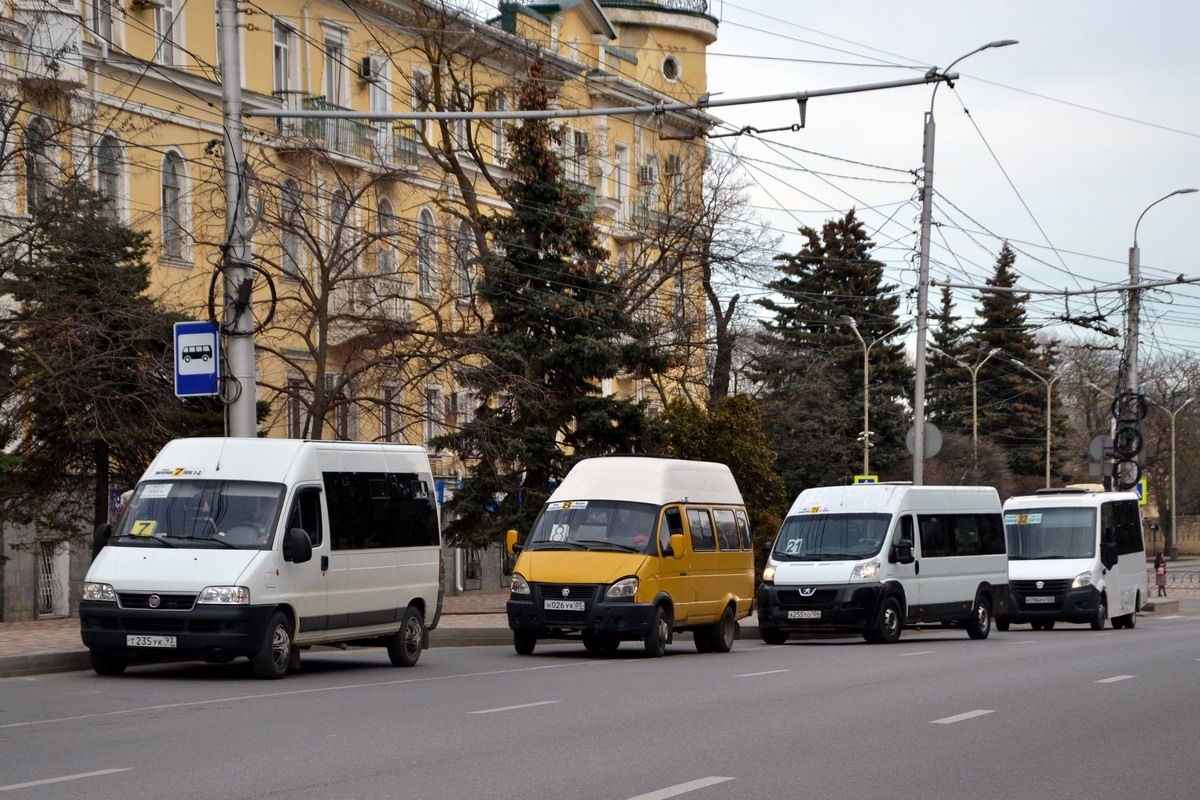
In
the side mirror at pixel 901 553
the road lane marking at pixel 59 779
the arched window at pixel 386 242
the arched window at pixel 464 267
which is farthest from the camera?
the arched window at pixel 464 267

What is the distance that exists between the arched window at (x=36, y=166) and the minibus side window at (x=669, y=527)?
9.28 metres

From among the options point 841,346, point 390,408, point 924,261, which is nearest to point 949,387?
point 841,346

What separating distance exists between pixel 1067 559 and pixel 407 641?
774 inches

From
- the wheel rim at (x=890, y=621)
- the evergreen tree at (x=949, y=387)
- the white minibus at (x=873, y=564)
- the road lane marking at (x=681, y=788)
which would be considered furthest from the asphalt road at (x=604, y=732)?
the evergreen tree at (x=949, y=387)

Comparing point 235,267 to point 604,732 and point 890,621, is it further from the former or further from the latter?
point 890,621

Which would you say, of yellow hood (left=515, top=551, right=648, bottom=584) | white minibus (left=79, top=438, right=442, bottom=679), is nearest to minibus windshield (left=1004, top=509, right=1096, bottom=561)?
yellow hood (left=515, top=551, right=648, bottom=584)

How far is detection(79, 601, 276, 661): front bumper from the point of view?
55.2ft

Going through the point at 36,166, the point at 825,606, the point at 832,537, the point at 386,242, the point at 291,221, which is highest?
the point at 291,221

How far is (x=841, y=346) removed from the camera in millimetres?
71312

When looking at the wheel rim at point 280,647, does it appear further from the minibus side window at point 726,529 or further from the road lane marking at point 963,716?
the minibus side window at point 726,529

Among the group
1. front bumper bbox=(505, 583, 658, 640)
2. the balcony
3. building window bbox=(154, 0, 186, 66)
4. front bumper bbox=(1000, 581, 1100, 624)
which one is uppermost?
building window bbox=(154, 0, 186, 66)

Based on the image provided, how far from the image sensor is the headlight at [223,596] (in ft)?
55.4

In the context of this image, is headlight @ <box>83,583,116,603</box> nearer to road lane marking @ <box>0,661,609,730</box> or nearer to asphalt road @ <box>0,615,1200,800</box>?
asphalt road @ <box>0,615,1200,800</box>

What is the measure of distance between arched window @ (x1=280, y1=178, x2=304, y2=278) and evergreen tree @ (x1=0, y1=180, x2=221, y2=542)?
3.07 m
